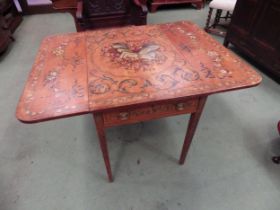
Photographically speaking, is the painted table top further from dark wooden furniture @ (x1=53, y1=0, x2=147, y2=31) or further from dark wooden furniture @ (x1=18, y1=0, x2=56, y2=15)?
dark wooden furniture @ (x1=18, y1=0, x2=56, y2=15)

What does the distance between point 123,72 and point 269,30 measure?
1.77 meters

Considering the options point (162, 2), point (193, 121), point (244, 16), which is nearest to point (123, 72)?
point (193, 121)

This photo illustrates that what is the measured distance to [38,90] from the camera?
0.86m

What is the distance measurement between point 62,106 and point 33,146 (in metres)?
0.90

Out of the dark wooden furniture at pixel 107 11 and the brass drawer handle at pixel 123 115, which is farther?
the dark wooden furniture at pixel 107 11

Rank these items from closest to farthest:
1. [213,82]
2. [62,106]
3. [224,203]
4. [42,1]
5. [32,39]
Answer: [62,106] → [213,82] → [224,203] → [32,39] → [42,1]

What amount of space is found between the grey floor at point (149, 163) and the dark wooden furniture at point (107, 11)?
1.08 meters

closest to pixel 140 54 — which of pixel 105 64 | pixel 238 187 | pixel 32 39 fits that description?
pixel 105 64

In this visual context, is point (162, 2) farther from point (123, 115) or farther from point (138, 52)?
point (123, 115)

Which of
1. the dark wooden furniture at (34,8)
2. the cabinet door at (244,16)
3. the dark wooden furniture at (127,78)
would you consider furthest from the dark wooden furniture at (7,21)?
the cabinet door at (244,16)

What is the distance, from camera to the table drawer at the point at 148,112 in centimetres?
86

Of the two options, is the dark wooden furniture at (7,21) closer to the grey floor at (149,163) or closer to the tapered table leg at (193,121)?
the grey floor at (149,163)

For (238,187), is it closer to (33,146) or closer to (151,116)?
(151,116)

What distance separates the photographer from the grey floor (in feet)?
3.78
